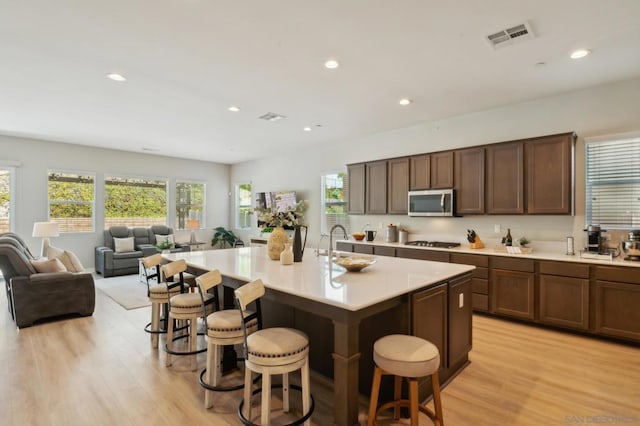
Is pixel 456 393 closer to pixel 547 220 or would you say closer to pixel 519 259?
pixel 519 259

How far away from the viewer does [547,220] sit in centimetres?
426

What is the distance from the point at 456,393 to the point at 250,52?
135 inches

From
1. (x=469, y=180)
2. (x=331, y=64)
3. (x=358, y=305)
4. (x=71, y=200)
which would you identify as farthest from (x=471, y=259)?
(x=71, y=200)

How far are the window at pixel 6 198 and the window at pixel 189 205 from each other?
3327mm

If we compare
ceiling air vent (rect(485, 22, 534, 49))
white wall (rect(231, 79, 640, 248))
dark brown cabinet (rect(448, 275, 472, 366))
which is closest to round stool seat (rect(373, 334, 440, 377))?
dark brown cabinet (rect(448, 275, 472, 366))

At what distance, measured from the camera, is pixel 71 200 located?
7223mm

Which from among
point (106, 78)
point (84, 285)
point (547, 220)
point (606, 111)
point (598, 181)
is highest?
point (106, 78)

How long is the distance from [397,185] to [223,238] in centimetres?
571

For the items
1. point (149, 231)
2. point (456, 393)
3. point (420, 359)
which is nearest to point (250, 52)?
point (420, 359)

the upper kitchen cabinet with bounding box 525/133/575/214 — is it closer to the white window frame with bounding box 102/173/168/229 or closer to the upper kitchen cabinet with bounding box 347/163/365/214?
the upper kitchen cabinet with bounding box 347/163/365/214

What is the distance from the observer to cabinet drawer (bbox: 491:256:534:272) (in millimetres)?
3901

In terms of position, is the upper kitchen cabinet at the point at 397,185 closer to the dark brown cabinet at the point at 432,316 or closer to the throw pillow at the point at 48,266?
the dark brown cabinet at the point at 432,316

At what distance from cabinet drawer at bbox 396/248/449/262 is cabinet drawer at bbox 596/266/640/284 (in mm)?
1609

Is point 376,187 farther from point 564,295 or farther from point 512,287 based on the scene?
point 564,295
